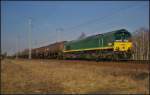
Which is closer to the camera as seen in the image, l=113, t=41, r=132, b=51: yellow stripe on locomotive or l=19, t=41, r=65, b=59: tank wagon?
l=113, t=41, r=132, b=51: yellow stripe on locomotive

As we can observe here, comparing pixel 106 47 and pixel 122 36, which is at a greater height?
pixel 122 36

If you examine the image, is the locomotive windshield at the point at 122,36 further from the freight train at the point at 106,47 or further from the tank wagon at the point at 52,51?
the tank wagon at the point at 52,51

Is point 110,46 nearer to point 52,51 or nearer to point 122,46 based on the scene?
point 122,46

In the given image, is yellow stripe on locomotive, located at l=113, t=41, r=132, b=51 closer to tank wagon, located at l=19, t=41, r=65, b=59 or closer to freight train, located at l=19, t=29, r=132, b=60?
freight train, located at l=19, t=29, r=132, b=60

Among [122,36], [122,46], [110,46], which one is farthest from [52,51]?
[122,46]

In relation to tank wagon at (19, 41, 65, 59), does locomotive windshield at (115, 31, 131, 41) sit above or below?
above

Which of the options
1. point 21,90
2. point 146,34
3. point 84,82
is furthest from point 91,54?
point 146,34

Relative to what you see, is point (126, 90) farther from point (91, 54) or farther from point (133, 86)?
point (91, 54)

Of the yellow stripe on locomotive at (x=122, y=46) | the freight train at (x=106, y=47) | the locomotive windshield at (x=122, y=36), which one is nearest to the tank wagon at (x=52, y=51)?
the freight train at (x=106, y=47)

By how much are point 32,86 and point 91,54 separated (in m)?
27.8

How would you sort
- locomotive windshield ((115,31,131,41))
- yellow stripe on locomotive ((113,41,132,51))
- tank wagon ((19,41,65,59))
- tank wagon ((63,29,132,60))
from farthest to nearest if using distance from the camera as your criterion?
1. tank wagon ((19,41,65,59))
2. locomotive windshield ((115,31,131,41))
3. tank wagon ((63,29,132,60))
4. yellow stripe on locomotive ((113,41,132,51))

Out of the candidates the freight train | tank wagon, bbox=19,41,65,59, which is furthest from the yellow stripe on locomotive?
tank wagon, bbox=19,41,65,59

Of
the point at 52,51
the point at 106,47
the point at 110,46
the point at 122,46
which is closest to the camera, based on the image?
the point at 122,46

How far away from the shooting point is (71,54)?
5116cm
